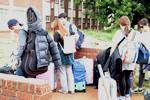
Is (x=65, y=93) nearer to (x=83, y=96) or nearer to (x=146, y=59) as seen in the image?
(x=83, y=96)

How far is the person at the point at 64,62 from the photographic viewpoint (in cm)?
466

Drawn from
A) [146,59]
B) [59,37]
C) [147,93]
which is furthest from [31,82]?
[146,59]

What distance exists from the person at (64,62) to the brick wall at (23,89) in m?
2.01

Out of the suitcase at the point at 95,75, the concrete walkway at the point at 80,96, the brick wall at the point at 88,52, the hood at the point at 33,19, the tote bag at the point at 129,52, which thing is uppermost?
the hood at the point at 33,19

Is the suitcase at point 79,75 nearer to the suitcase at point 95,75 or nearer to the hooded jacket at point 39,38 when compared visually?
the suitcase at point 95,75

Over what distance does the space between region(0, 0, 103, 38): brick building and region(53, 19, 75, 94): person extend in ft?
43.8

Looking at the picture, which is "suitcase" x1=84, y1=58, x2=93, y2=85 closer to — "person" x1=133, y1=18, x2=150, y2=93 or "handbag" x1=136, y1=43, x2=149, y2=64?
"person" x1=133, y1=18, x2=150, y2=93

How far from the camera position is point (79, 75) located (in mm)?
5207

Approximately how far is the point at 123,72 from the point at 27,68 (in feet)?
7.01

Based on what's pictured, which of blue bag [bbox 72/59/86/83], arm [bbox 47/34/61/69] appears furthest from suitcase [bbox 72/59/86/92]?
arm [bbox 47/34/61/69]

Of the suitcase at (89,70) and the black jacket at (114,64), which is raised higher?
the black jacket at (114,64)

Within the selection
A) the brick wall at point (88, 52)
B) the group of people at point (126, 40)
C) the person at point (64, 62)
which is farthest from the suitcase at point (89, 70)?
the group of people at point (126, 40)

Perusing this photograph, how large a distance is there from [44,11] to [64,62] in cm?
2063

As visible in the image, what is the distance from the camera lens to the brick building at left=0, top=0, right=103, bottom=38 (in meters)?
20.3
